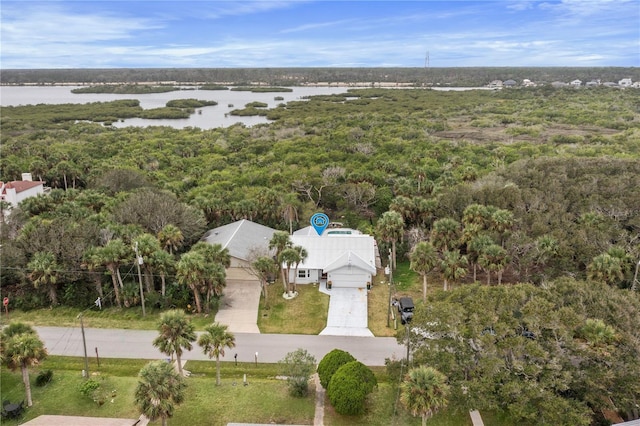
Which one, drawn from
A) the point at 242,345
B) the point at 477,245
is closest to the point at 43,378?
the point at 242,345

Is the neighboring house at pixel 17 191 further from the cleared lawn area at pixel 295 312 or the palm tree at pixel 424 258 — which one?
the palm tree at pixel 424 258

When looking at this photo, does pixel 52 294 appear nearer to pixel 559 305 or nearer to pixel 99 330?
pixel 99 330

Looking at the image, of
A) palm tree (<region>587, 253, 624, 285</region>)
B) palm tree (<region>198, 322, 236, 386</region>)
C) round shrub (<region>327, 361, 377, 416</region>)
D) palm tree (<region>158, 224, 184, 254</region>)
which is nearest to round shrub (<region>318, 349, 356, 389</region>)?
round shrub (<region>327, 361, 377, 416</region>)

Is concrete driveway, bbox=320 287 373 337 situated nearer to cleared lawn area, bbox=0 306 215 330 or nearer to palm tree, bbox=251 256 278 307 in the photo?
palm tree, bbox=251 256 278 307

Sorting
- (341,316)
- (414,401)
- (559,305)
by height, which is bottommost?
(341,316)

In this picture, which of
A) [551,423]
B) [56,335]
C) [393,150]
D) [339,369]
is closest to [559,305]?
[551,423]

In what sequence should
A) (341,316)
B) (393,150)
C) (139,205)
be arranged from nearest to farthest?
(341,316)
(139,205)
(393,150)
